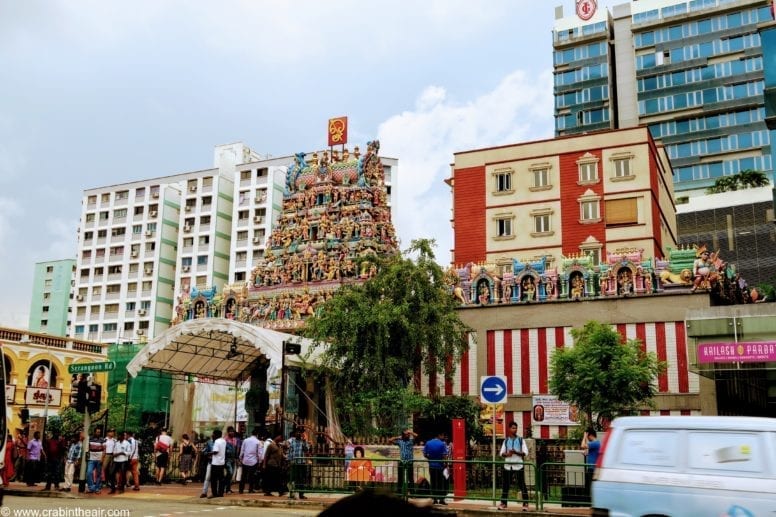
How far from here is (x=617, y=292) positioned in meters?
32.9

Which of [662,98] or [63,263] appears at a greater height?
[662,98]

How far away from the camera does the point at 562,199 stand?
42.3 meters

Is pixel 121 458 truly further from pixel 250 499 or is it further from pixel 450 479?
pixel 450 479

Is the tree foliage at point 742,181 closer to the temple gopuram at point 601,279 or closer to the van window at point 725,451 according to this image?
the temple gopuram at point 601,279

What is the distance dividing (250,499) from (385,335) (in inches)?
395

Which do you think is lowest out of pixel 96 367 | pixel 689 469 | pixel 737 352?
pixel 689 469

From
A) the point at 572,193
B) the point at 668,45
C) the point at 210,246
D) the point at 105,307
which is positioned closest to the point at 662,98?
the point at 668,45

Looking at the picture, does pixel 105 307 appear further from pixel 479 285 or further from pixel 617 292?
pixel 617 292

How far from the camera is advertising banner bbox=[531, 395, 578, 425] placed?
1266 inches

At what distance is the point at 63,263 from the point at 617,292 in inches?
3163

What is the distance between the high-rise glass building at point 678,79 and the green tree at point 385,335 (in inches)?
1975

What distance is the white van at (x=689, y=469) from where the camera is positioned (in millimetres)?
8688

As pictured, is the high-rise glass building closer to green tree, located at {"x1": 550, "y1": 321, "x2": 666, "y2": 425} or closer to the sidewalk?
green tree, located at {"x1": 550, "y1": 321, "x2": 666, "y2": 425}

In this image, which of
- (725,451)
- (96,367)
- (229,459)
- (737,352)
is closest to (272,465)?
(229,459)
